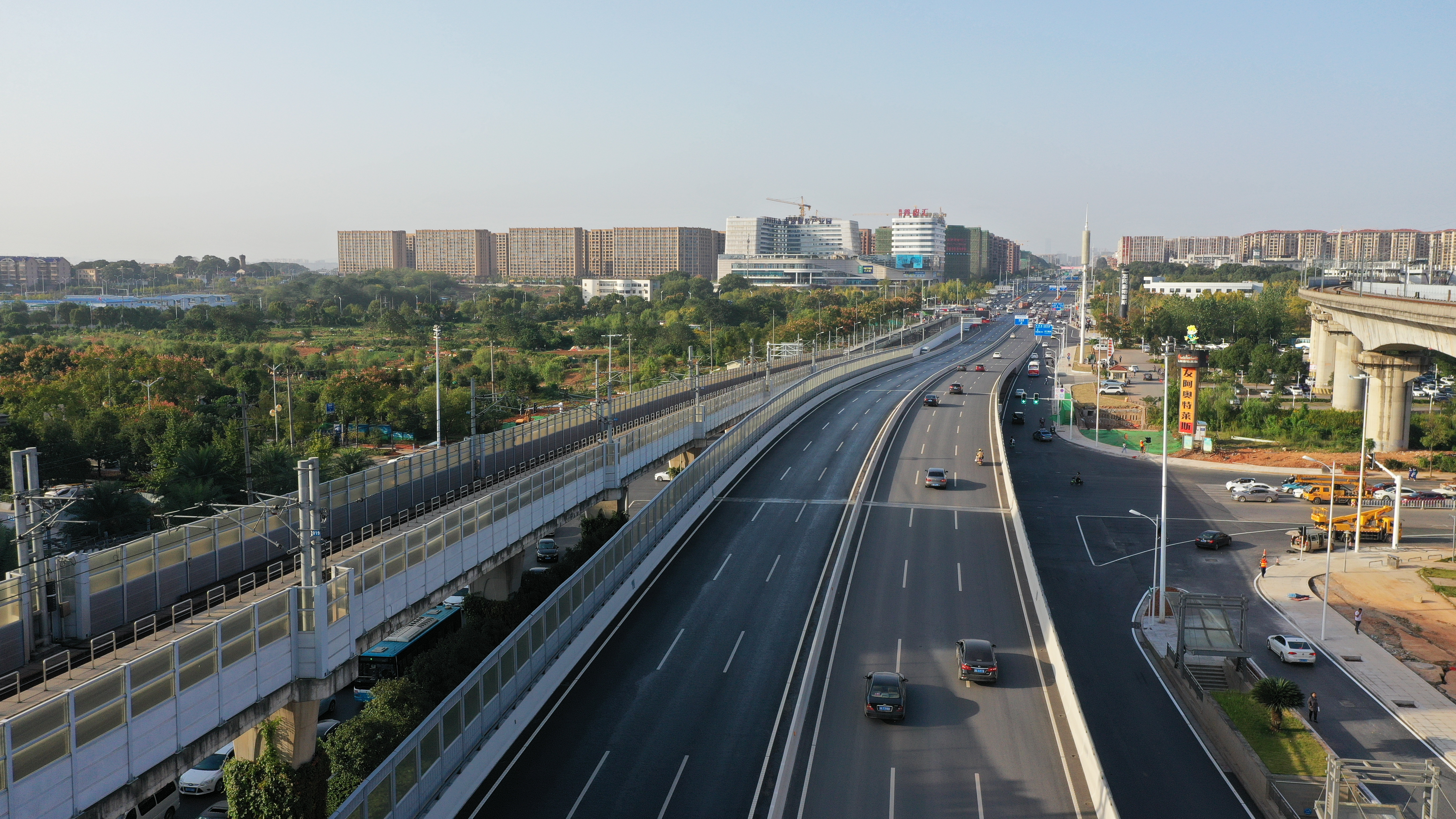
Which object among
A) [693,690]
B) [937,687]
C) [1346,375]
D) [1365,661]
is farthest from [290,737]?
[1346,375]

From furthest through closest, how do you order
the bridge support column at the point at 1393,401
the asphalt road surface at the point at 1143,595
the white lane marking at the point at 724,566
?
1. the bridge support column at the point at 1393,401
2. the white lane marking at the point at 724,566
3. the asphalt road surface at the point at 1143,595

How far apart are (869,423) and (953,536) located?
29313 mm

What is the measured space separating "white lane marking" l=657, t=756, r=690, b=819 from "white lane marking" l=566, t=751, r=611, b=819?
5.57 ft

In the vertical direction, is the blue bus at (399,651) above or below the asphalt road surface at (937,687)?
below

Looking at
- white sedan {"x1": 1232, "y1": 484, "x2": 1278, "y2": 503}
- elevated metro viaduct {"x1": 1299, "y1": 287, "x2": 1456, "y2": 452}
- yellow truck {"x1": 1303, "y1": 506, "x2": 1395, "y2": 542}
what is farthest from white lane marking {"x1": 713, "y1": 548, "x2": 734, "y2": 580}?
white sedan {"x1": 1232, "y1": 484, "x2": 1278, "y2": 503}

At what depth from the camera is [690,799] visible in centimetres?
2194

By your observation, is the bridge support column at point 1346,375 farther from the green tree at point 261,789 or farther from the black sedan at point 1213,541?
the green tree at point 261,789

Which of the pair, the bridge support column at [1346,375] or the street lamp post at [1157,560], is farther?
the bridge support column at [1346,375]

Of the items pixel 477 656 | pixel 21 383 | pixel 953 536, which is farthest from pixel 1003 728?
pixel 21 383

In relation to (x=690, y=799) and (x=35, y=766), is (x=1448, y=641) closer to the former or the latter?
(x=690, y=799)

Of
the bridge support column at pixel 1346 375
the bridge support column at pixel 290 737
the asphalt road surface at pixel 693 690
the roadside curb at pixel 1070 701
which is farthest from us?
the bridge support column at pixel 1346 375

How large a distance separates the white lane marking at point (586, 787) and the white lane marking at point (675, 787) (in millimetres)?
1697

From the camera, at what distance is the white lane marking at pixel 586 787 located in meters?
21.4

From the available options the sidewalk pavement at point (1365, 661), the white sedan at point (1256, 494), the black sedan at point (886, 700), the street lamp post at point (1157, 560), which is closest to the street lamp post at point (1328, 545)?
the sidewalk pavement at point (1365, 661)
